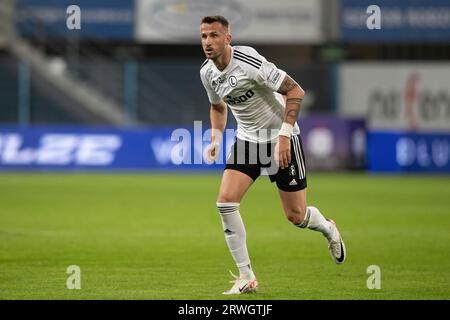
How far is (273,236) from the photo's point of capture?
1356 centimetres

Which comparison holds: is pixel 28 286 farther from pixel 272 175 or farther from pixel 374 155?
pixel 374 155

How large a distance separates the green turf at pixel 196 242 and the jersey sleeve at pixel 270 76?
1793mm

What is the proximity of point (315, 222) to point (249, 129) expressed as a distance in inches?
43.1

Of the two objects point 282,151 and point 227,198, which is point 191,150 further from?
point 282,151

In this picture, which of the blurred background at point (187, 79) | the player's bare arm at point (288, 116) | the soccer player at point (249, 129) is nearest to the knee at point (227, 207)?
the soccer player at point (249, 129)

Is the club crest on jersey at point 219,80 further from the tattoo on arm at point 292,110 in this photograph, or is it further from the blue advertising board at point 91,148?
the blue advertising board at point 91,148

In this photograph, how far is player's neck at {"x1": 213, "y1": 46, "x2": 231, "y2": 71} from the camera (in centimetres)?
873

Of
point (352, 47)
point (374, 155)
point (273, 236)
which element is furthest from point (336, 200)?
point (352, 47)

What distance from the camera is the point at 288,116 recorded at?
8680 mm

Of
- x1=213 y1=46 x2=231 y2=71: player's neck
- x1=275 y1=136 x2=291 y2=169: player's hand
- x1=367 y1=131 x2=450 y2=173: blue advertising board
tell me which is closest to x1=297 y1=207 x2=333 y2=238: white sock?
x1=275 y1=136 x2=291 y2=169: player's hand

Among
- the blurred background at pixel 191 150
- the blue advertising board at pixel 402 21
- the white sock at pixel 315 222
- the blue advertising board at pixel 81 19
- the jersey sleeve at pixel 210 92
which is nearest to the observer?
the jersey sleeve at pixel 210 92

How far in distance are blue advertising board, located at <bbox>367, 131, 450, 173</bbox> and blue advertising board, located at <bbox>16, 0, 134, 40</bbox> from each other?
921cm

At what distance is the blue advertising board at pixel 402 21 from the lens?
106 ft

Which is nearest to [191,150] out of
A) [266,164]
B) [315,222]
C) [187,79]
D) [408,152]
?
[187,79]
